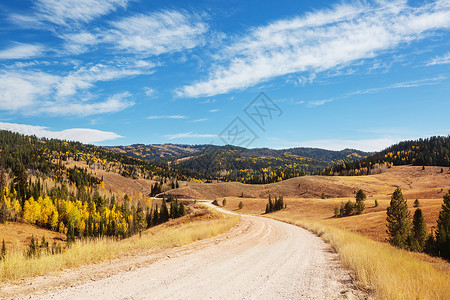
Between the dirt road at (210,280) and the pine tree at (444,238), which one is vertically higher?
the dirt road at (210,280)

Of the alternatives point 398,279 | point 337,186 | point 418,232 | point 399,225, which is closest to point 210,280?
point 398,279

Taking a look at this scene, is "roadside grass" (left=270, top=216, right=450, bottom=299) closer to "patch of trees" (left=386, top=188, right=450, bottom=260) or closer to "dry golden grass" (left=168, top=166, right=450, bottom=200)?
"patch of trees" (left=386, top=188, right=450, bottom=260)

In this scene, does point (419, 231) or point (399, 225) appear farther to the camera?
point (419, 231)

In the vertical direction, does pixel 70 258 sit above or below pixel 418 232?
above

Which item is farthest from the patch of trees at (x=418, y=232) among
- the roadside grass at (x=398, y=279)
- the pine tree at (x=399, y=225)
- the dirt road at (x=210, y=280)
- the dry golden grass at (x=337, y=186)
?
the dry golden grass at (x=337, y=186)

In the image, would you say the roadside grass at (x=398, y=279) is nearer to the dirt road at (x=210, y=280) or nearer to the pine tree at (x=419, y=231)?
the dirt road at (x=210, y=280)

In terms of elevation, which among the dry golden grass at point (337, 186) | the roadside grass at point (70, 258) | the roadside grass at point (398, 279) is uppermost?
the roadside grass at point (398, 279)

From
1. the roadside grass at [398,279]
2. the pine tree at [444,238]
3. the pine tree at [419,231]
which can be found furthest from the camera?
the pine tree at [419,231]

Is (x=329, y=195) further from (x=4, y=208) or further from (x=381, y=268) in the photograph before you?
(x=4, y=208)

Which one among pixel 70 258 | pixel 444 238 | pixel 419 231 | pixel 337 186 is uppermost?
pixel 70 258

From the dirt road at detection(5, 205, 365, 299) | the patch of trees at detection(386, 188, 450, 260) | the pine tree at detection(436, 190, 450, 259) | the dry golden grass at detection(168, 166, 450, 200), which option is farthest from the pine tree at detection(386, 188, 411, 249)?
the dry golden grass at detection(168, 166, 450, 200)

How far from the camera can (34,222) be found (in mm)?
84562

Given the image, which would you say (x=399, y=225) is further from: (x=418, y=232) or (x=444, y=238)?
(x=444, y=238)

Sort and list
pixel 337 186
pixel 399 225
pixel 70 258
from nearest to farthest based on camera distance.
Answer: pixel 70 258, pixel 399 225, pixel 337 186
